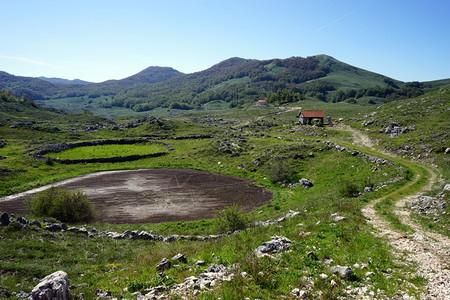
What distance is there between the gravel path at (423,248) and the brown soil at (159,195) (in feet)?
63.6

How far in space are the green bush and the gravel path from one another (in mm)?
32650

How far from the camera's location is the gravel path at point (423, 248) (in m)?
12.0

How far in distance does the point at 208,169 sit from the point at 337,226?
43996 millimetres

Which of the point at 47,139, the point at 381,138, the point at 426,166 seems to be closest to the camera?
the point at 426,166

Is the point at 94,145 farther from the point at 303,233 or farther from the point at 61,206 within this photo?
the point at 303,233

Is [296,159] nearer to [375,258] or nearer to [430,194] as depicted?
[430,194]

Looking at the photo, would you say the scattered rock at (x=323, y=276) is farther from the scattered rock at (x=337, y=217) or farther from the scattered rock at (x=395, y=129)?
the scattered rock at (x=395, y=129)

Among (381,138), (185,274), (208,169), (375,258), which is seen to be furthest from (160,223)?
(381,138)

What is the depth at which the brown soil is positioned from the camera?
36569 mm

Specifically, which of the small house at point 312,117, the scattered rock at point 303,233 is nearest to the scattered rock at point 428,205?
the scattered rock at point 303,233

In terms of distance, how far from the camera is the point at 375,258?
1483 centimetres

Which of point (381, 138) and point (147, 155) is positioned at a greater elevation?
point (381, 138)

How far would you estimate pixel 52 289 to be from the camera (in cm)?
1020

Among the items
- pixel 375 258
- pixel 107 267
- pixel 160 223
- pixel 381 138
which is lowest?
pixel 160 223
